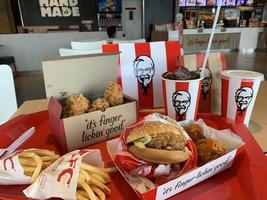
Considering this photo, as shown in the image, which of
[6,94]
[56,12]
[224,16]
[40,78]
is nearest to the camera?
[6,94]

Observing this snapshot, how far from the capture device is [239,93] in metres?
0.81

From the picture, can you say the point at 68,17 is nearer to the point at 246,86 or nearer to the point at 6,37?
the point at 6,37

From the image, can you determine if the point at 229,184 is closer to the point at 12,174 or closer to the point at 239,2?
the point at 12,174

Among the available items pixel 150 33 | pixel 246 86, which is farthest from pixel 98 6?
pixel 246 86

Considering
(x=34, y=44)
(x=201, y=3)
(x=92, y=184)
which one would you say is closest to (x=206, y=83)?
(x=92, y=184)

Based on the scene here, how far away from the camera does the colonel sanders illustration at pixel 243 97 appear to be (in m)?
0.80

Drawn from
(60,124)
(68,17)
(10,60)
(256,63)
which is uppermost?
(68,17)

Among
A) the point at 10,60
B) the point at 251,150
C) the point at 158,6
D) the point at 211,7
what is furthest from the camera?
the point at 211,7

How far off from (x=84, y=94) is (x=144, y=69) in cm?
32

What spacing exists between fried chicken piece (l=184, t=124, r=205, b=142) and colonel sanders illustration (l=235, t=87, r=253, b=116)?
0.22 metres

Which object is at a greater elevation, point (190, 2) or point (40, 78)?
point (190, 2)

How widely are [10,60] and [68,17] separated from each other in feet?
9.53

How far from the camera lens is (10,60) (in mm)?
5168

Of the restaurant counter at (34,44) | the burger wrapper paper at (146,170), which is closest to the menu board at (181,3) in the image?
the restaurant counter at (34,44)
